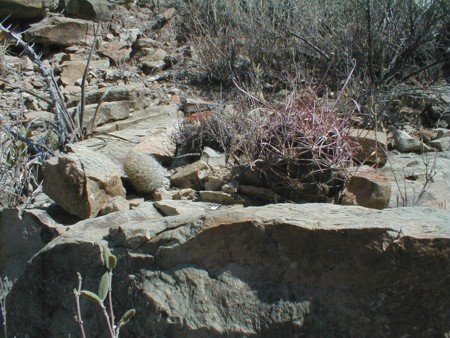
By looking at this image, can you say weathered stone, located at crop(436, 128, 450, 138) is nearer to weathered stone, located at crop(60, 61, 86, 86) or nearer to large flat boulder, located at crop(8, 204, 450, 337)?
large flat boulder, located at crop(8, 204, 450, 337)

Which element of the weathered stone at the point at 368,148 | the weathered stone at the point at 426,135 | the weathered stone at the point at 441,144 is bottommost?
the weathered stone at the point at 426,135

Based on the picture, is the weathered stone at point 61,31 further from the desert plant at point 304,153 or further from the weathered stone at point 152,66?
the desert plant at point 304,153

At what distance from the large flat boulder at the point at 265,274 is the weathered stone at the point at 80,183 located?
77cm

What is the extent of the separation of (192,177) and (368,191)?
1189 mm

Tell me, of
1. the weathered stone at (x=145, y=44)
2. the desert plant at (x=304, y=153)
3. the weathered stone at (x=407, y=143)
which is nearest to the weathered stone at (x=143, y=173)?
the desert plant at (x=304, y=153)

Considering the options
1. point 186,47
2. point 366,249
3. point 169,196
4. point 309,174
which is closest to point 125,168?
point 169,196

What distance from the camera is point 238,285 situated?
2.80 meters

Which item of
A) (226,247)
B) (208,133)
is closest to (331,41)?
(208,133)

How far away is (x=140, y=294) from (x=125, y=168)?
1608mm

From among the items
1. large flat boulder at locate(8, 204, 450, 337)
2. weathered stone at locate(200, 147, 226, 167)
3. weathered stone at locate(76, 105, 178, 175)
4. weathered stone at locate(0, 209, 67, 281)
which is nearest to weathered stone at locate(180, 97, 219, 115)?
weathered stone at locate(76, 105, 178, 175)

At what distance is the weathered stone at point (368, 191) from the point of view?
3752 mm

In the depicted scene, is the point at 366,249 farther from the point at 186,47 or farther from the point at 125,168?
the point at 186,47

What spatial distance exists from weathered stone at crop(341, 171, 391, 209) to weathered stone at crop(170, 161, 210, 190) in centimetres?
98

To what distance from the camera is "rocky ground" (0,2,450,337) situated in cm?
260
